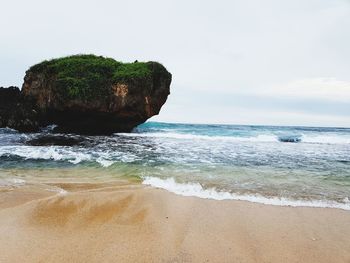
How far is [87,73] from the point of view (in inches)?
756

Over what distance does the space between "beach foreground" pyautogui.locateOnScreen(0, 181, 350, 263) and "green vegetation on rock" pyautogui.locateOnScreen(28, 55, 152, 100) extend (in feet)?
42.7

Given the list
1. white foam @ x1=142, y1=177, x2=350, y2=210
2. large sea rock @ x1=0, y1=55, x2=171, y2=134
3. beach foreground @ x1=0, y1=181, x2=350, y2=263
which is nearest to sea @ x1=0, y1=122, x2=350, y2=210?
white foam @ x1=142, y1=177, x2=350, y2=210

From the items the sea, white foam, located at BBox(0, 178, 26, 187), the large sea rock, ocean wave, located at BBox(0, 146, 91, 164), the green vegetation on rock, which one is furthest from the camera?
the large sea rock

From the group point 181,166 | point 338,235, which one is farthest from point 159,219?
point 181,166

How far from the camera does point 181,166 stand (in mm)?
8984

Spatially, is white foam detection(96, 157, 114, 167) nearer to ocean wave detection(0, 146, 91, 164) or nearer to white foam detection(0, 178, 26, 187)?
ocean wave detection(0, 146, 91, 164)

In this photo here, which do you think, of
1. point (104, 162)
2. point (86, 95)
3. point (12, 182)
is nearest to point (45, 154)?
point (104, 162)

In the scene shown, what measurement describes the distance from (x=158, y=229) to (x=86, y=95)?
15.2m

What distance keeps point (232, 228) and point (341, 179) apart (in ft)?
15.4

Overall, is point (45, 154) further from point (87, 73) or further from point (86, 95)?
point (87, 73)

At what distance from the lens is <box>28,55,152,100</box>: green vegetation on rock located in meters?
18.2

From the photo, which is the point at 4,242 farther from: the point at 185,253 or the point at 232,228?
the point at 232,228

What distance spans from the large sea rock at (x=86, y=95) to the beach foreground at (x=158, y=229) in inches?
509

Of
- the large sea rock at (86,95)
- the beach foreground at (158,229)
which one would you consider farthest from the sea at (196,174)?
the large sea rock at (86,95)
